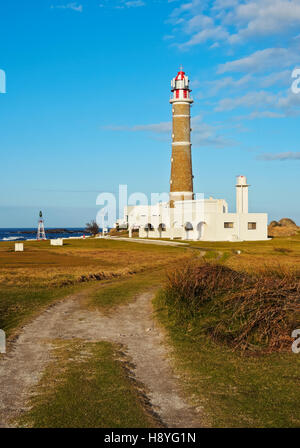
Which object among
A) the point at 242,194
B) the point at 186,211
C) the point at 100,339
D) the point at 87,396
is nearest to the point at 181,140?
the point at 186,211

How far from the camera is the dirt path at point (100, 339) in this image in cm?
798

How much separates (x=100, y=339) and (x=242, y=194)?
56846 mm

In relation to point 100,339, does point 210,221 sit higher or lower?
higher

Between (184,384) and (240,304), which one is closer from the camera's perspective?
(184,384)

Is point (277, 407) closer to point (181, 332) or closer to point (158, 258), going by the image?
point (181, 332)

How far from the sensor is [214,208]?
211 ft

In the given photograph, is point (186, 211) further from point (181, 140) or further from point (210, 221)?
point (181, 140)

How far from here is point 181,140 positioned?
7150 centimetres

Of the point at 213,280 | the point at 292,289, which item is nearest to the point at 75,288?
the point at 213,280

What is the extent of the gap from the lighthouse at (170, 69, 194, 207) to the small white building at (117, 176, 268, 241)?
4.15 m

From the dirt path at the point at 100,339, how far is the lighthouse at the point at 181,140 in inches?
2114

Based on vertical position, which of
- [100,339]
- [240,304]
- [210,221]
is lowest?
[100,339]

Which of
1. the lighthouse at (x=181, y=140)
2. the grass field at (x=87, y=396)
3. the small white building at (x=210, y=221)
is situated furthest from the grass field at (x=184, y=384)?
the lighthouse at (x=181, y=140)

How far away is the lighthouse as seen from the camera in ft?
235
